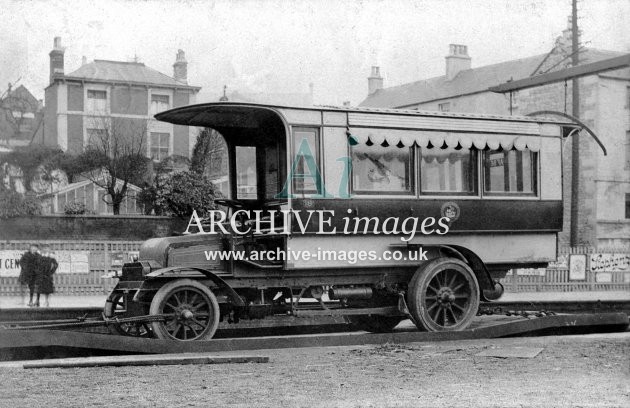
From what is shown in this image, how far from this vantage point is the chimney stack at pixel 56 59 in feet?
132

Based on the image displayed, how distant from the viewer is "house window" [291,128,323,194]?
30.5 ft

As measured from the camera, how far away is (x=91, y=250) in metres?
24.0

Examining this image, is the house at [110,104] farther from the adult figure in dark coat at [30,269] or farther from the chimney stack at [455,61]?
the adult figure in dark coat at [30,269]

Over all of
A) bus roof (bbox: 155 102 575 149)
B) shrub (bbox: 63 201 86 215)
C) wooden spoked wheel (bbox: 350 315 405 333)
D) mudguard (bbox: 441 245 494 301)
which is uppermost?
bus roof (bbox: 155 102 575 149)

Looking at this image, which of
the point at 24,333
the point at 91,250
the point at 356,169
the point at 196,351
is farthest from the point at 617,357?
the point at 91,250

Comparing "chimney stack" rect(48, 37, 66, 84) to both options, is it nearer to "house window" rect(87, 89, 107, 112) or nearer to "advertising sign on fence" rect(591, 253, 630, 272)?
"house window" rect(87, 89, 107, 112)

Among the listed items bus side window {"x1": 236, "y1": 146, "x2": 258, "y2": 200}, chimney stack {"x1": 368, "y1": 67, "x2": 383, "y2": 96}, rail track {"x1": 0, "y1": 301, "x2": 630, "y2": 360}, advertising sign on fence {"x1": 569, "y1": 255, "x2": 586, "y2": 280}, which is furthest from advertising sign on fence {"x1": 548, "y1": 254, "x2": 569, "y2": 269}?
chimney stack {"x1": 368, "y1": 67, "x2": 383, "y2": 96}

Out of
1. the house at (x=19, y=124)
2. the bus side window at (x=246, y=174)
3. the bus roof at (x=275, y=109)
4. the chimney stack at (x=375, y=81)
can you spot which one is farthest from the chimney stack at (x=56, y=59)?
the bus roof at (x=275, y=109)

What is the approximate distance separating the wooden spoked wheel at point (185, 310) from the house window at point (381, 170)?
2.22 m

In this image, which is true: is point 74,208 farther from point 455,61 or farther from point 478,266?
point 455,61

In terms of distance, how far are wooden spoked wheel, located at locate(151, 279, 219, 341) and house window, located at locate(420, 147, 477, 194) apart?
9.91 feet

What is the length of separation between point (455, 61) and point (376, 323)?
125 ft

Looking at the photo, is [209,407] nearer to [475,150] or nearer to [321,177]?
[321,177]

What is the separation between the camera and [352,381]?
6.96m
